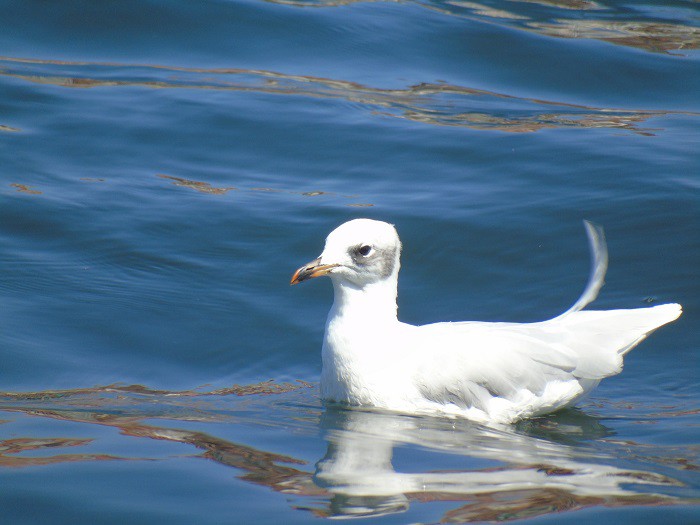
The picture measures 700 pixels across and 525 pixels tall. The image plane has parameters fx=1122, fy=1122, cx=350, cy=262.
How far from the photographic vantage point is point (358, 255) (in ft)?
20.4

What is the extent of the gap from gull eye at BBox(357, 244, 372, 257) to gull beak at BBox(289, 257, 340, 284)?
0.18m

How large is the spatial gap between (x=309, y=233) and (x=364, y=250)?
3.15 metres

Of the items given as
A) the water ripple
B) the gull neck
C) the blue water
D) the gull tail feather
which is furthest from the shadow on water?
the water ripple

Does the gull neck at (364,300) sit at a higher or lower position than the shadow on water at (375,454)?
higher

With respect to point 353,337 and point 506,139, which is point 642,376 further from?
point 506,139

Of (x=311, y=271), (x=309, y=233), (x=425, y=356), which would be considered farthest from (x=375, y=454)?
(x=309, y=233)

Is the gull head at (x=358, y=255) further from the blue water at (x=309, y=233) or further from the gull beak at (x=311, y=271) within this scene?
the blue water at (x=309, y=233)

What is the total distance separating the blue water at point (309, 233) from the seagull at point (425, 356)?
0.17 metres

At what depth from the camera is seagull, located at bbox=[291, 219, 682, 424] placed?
6.14 metres

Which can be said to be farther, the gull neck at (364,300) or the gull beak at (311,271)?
the gull neck at (364,300)

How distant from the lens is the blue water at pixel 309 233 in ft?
16.0

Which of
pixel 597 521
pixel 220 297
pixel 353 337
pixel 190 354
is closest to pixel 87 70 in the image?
pixel 220 297

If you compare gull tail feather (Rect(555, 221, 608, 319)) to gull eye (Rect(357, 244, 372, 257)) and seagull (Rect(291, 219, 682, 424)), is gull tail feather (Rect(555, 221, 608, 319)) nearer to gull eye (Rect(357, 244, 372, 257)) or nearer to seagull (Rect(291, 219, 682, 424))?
seagull (Rect(291, 219, 682, 424))

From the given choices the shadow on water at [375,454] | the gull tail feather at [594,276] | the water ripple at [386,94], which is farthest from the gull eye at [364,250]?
the water ripple at [386,94]
